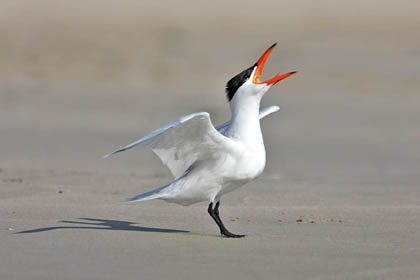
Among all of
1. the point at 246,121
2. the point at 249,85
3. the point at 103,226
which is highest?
the point at 249,85

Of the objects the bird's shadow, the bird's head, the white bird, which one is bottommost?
the bird's shadow

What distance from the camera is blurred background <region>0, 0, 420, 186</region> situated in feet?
37.1

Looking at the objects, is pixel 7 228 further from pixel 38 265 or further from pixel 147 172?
pixel 147 172

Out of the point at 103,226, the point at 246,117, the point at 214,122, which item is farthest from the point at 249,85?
the point at 214,122

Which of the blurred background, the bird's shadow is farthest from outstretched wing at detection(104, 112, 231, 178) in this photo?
the blurred background

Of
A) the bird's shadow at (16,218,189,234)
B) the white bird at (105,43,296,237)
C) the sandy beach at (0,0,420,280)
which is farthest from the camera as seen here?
the bird's shadow at (16,218,189,234)

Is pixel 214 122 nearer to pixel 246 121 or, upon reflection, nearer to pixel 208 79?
pixel 208 79

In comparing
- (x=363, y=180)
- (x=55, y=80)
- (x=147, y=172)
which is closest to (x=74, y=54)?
(x=55, y=80)

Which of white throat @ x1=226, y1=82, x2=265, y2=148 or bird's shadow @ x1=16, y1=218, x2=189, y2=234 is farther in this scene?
bird's shadow @ x1=16, y1=218, x2=189, y2=234

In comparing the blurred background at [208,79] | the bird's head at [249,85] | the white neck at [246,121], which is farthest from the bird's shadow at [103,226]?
the blurred background at [208,79]

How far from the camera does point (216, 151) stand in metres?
5.79

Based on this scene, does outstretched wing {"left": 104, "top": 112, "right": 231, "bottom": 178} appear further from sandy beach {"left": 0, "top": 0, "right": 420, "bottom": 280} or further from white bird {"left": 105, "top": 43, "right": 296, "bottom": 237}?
sandy beach {"left": 0, "top": 0, "right": 420, "bottom": 280}

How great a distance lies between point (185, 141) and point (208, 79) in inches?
462

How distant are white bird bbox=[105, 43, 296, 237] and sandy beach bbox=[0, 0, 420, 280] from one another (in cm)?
30
